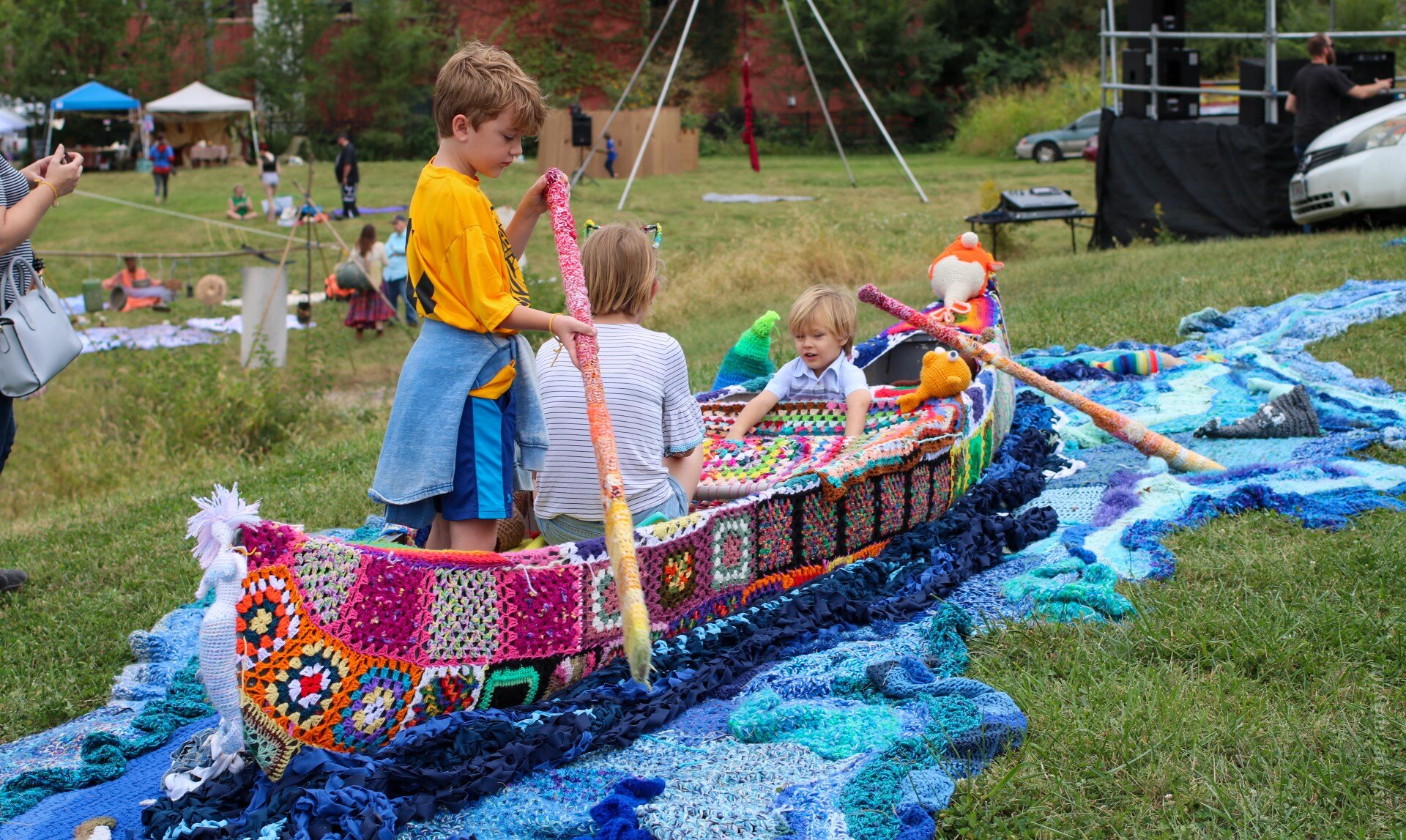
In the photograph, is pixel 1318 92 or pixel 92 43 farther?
pixel 92 43

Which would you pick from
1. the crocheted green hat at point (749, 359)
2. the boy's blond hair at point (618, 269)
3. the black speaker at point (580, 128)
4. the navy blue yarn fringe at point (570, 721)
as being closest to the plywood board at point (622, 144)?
the black speaker at point (580, 128)

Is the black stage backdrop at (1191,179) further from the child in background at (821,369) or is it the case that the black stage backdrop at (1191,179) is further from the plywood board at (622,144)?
the plywood board at (622,144)

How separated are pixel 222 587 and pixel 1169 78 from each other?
1264cm

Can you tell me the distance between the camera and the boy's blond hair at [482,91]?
324 cm

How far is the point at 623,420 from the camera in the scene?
3.57 metres

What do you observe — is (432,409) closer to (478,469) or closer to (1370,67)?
(478,469)

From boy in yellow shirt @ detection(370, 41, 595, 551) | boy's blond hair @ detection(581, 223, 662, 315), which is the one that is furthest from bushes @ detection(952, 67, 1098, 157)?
boy in yellow shirt @ detection(370, 41, 595, 551)

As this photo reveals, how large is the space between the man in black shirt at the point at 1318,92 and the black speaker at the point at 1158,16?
7.10ft

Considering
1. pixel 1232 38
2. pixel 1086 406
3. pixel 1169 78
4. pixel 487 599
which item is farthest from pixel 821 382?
pixel 1169 78

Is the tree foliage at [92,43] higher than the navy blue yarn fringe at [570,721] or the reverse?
higher

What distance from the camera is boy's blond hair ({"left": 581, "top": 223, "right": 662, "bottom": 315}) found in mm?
3652

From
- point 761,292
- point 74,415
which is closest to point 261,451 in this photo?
point 74,415

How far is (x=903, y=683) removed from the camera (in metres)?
3.24

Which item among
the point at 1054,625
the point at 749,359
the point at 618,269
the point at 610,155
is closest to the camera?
the point at 1054,625
